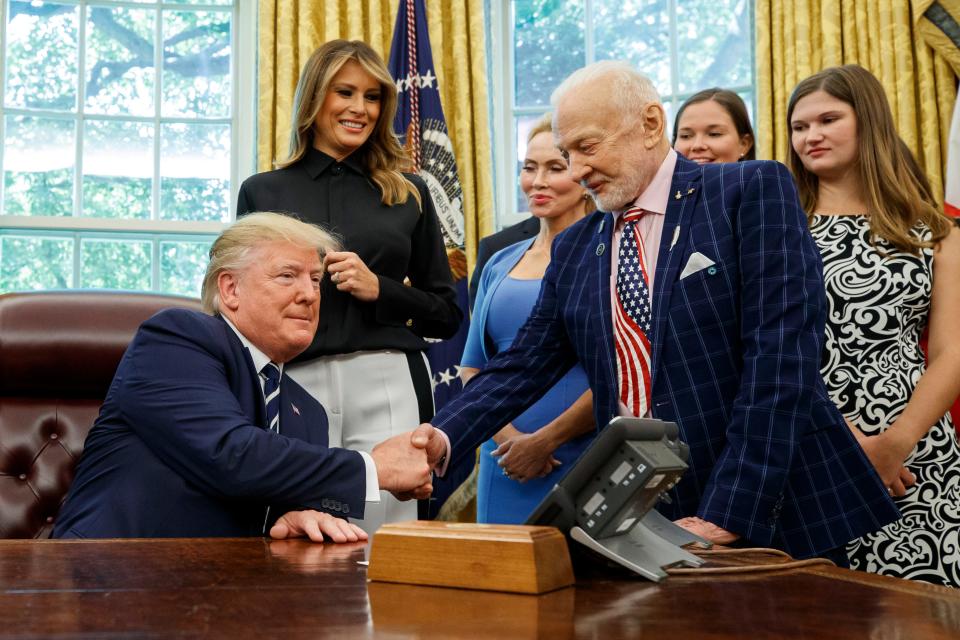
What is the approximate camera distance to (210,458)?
178cm

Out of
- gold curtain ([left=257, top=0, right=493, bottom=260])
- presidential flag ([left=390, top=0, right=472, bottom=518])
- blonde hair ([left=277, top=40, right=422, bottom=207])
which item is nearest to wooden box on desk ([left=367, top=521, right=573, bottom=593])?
blonde hair ([left=277, top=40, right=422, bottom=207])

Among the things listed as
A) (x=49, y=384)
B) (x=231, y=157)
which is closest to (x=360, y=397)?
(x=49, y=384)

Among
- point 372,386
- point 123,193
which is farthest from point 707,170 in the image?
point 123,193

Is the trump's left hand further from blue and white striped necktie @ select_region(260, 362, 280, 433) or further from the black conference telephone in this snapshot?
the black conference telephone

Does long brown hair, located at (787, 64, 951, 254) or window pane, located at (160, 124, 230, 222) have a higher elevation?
window pane, located at (160, 124, 230, 222)

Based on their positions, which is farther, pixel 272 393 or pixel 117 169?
pixel 117 169

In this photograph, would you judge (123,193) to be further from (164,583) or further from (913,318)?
(164,583)

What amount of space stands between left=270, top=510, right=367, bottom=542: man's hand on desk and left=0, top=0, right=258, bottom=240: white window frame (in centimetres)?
336

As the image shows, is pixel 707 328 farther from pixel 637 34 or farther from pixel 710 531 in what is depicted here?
pixel 637 34

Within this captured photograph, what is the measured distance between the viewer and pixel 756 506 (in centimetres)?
169

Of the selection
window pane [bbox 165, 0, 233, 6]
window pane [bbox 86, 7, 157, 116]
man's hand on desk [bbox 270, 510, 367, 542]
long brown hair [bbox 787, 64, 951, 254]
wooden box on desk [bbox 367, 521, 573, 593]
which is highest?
window pane [bbox 165, 0, 233, 6]

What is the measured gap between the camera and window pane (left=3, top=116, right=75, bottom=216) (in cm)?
495

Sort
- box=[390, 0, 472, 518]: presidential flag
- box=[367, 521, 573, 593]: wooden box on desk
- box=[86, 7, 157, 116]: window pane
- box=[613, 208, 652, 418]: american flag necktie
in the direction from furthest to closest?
box=[86, 7, 157, 116]: window pane, box=[390, 0, 472, 518]: presidential flag, box=[613, 208, 652, 418]: american flag necktie, box=[367, 521, 573, 593]: wooden box on desk

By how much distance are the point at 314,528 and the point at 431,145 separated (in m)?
3.06
